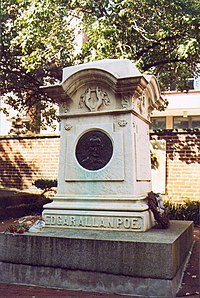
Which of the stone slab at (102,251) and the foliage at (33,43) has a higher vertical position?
the foliage at (33,43)

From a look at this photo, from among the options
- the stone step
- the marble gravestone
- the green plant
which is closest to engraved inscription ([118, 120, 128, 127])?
the marble gravestone

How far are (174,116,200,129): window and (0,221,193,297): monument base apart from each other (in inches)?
665

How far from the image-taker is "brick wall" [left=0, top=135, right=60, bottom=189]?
42.8ft

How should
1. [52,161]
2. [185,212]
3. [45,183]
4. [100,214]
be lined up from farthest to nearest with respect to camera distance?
[52,161] < [45,183] < [185,212] < [100,214]

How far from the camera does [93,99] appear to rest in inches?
218

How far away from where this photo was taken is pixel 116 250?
13.8 ft

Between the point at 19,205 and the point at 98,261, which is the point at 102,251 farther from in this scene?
the point at 19,205

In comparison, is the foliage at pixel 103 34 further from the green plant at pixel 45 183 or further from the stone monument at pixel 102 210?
the stone monument at pixel 102 210

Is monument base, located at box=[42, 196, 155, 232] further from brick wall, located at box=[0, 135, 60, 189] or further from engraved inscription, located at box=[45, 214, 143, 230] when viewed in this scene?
brick wall, located at box=[0, 135, 60, 189]

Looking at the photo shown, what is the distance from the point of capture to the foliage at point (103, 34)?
948 centimetres

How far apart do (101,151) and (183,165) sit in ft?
19.9

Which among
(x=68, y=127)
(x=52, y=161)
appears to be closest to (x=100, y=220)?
(x=68, y=127)

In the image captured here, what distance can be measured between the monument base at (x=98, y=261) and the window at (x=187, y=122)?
1689 centimetres

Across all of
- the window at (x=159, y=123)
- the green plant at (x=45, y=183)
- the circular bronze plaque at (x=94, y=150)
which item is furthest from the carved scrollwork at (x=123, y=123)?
the window at (x=159, y=123)
